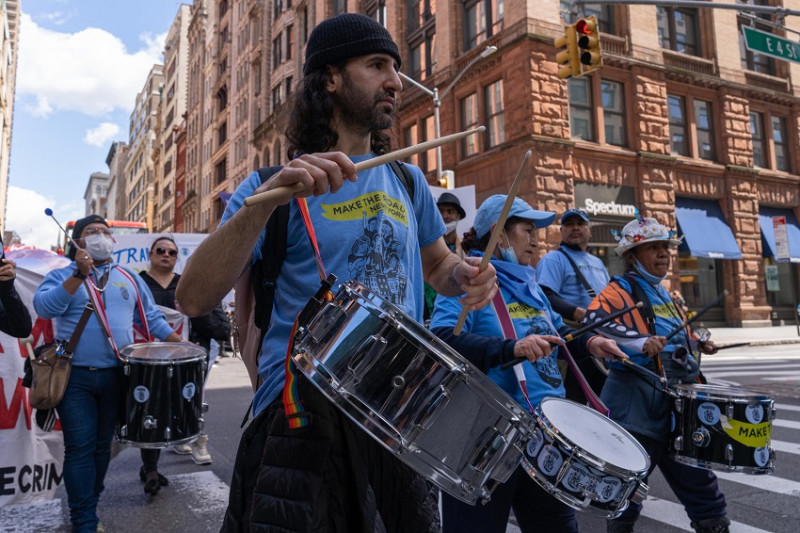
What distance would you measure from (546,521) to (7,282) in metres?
3.40

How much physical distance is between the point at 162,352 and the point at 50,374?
664 mm

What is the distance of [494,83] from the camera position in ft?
66.1

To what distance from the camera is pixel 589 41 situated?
34.0 feet

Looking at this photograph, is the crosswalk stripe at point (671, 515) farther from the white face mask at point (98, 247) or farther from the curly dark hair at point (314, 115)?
the white face mask at point (98, 247)

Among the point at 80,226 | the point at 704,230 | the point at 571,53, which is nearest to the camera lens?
the point at 80,226

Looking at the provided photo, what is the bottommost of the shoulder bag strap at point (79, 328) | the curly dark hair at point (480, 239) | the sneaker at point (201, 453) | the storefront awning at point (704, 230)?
the sneaker at point (201, 453)

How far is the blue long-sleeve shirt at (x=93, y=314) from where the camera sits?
3904 millimetres

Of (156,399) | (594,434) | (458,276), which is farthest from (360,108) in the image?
(156,399)

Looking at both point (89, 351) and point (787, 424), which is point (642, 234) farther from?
point (787, 424)

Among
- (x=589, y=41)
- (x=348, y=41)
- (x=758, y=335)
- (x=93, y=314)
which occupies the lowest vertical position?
(x=758, y=335)

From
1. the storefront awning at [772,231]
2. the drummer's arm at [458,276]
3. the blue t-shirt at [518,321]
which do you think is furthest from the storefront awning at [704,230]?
the drummer's arm at [458,276]

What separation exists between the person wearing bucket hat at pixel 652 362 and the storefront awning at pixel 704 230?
1813 centimetres

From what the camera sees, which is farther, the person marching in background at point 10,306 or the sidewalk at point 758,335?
the sidewalk at point 758,335

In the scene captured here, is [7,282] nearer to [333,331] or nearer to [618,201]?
[333,331]
